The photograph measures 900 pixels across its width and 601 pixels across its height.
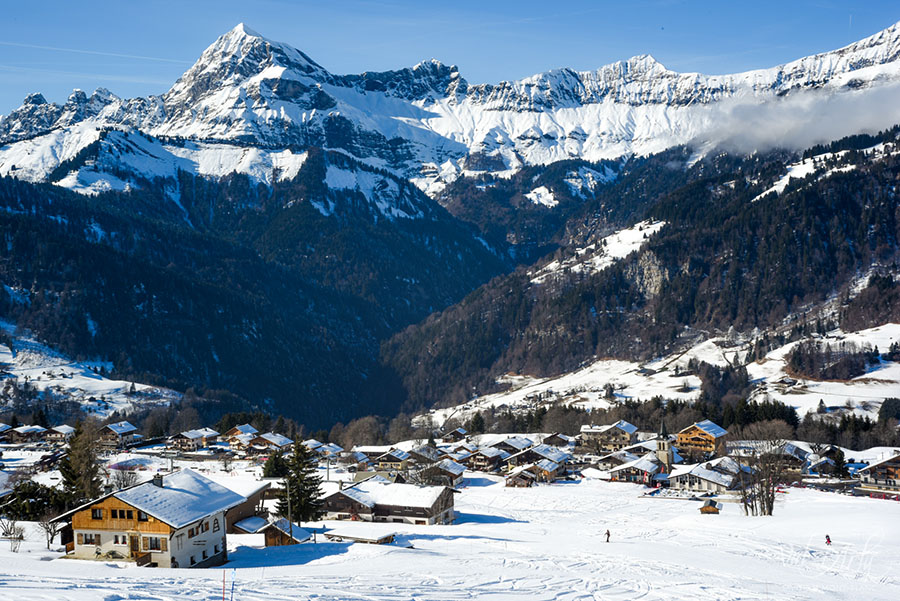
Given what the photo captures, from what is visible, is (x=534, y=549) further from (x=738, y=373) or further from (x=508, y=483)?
(x=738, y=373)

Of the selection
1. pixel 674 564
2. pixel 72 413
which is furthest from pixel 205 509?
pixel 72 413

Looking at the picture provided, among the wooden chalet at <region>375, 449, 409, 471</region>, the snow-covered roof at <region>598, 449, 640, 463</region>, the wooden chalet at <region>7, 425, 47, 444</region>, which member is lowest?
the snow-covered roof at <region>598, 449, 640, 463</region>

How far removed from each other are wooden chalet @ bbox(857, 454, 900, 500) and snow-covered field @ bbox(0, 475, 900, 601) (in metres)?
32.9

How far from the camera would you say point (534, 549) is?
198ft

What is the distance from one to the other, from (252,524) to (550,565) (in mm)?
25154

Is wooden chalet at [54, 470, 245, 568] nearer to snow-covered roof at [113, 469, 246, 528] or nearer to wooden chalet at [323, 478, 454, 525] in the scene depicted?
snow-covered roof at [113, 469, 246, 528]

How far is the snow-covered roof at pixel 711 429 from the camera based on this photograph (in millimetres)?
142375

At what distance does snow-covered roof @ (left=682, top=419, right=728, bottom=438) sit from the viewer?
467 feet

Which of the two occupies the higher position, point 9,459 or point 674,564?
point 9,459

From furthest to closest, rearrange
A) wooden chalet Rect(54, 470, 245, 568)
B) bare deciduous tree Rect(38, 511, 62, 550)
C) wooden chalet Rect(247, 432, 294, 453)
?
wooden chalet Rect(247, 432, 294, 453)
bare deciduous tree Rect(38, 511, 62, 550)
wooden chalet Rect(54, 470, 245, 568)

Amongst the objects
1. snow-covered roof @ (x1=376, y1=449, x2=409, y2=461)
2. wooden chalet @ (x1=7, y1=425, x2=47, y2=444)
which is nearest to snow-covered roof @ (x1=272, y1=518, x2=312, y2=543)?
snow-covered roof @ (x1=376, y1=449, x2=409, y2=461)

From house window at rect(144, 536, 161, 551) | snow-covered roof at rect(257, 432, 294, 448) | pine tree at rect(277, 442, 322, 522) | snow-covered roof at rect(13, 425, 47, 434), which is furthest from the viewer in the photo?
snow-covered roof at rect(13, 425, 47, 434)

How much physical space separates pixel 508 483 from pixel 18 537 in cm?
6951

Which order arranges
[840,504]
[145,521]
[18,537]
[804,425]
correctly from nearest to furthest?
[145,521] → [18,537] → [840,504] → [804,425]
